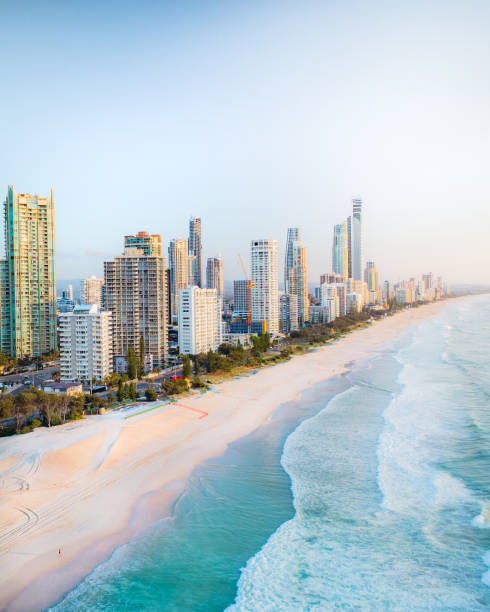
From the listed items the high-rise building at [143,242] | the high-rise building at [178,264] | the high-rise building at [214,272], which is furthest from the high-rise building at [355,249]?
the high-rise building at [143,242]

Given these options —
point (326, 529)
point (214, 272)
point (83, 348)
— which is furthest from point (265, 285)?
point (214, 272)

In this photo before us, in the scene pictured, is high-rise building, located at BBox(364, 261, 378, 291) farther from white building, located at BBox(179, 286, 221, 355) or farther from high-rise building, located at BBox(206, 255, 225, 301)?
white building, located at BBox(179, 286, 221, 355)

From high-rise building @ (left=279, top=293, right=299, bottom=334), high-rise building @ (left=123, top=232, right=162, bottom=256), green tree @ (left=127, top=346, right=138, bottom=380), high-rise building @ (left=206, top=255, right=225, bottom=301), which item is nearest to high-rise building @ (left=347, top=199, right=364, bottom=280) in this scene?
high-rise building @ (left=206, top=255, right=225, bottom=301)

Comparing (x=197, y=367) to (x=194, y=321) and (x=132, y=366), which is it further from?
(x=194, y=321)

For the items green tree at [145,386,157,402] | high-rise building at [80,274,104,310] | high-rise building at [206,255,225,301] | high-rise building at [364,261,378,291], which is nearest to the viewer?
green tree at [145,386,157,402]

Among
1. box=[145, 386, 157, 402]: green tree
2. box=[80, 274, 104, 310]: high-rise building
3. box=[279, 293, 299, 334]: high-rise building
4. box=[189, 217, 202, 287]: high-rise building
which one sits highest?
box=[189, 217, 202, 287]: high-rise building

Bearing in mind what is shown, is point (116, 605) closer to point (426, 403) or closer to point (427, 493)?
point (427, 493)
